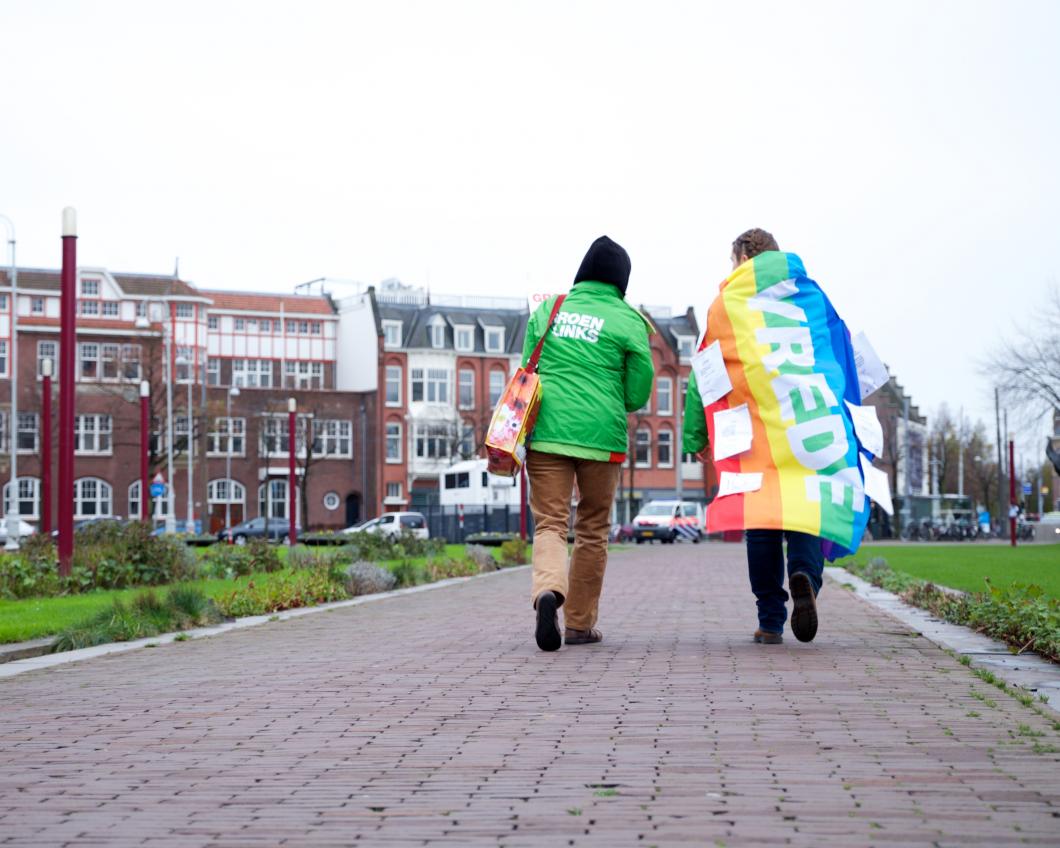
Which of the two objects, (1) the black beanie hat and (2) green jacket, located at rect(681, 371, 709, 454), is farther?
(1) the black beanie hat

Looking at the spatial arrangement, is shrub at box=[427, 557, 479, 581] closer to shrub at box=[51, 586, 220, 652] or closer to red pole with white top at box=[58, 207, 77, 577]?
red pole with white top at box=[58, 207, 77, 577]

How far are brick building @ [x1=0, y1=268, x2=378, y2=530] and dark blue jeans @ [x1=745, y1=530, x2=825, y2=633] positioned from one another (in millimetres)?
67108

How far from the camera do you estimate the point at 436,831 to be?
390 cm

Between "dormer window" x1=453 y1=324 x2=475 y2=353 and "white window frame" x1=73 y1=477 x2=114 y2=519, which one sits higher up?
"dormer window" x1=453 y1=324 x2=475 y2=353

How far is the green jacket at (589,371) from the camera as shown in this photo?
27.0 ft

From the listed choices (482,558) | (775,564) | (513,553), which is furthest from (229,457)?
(775,564)

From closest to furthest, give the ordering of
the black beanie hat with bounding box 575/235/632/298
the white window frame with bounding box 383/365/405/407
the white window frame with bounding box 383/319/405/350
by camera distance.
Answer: the black beanie hat with bounding box 575/235/632/298 < the white window frame with bounding box 383/365/405/407 < the white window frame with bounding box 383/319/405/350

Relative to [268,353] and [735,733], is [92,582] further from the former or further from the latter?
[268,353]

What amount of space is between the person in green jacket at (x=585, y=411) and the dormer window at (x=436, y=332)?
3258 inches

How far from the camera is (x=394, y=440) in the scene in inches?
3474

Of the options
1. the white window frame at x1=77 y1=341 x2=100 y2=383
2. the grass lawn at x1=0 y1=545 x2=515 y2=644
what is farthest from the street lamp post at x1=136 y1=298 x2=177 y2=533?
the grass lawn at x1=0 y1=545 x2=515 y2=644

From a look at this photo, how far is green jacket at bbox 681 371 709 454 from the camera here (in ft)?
27.5

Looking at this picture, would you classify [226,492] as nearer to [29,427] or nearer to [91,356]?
[29,427]

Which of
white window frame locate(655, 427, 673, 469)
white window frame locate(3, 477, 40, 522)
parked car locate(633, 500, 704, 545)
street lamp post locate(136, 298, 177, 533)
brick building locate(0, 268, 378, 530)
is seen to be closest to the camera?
street lamp post locate(136, 298, 177, 533)
